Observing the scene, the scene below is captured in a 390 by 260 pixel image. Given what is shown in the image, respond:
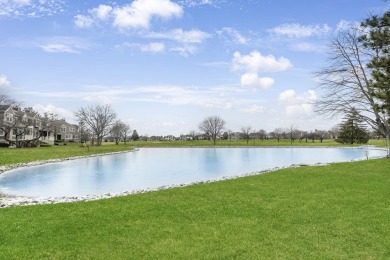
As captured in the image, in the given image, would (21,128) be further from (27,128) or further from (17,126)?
(27,128)

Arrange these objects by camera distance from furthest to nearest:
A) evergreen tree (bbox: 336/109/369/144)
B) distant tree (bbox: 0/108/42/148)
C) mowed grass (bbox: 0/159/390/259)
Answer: evergreen tree (bbox: 336/109/369/144), distant tree (bbox: 0/108/42/148), mowed grass (bbox: 0/159/390/259)

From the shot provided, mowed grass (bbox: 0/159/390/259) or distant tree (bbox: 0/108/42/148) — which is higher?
distant tree (bbox: 0/108/42/148)

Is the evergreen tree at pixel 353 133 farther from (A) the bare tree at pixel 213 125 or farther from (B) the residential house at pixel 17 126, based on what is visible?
(B) the residential house at pixel 17 126

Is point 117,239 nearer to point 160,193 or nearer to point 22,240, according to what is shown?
point 22,240

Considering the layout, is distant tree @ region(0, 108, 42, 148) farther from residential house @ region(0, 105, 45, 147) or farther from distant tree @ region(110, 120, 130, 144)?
distant tree @ region(110, 120, 130, 144)

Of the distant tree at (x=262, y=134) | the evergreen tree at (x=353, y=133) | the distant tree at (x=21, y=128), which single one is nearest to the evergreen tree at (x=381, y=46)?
the distant tree at (x=21, y=128)

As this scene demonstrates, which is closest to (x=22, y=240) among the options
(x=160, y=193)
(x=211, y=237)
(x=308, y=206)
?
(x=211, y=237)

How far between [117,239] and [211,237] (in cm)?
210

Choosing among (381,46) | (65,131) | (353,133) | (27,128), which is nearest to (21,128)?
(27,128)

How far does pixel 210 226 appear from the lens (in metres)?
8.41

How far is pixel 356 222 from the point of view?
853cm

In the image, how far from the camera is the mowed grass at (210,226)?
22.2ft

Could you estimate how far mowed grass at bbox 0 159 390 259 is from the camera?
677 cm

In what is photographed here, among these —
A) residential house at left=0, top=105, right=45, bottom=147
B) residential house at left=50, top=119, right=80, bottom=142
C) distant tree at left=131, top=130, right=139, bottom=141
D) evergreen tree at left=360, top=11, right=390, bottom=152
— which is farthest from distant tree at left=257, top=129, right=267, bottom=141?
evergreen tree at left=360, top=11, right=390, bottom=152
